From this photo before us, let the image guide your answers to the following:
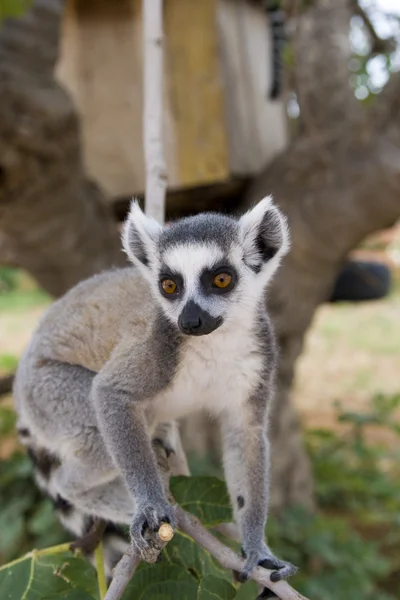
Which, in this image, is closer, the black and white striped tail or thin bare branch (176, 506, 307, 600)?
thin bare branch (176, 506, 307, 600)

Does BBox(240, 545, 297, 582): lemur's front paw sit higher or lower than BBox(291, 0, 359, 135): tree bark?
lower

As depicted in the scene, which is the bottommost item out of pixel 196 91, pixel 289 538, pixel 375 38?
pixel 289 538

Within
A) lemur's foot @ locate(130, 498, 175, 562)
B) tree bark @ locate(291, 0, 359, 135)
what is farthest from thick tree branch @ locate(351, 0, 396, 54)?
lemur's foot @ locate(130, 498, 175, 562)

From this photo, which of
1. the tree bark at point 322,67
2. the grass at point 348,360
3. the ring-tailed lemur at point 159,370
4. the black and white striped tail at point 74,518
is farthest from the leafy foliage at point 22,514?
the grass at point 348,360

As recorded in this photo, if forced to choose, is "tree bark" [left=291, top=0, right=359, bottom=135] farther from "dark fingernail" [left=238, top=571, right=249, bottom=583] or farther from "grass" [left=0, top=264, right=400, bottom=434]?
"grass" [left=0, top=264, right=400, bottom=434]

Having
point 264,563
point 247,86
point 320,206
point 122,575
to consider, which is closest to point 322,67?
point 247,86

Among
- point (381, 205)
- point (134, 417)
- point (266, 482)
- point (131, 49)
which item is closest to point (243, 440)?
point (266, 482)

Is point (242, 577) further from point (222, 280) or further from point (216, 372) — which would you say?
point (222, 280)

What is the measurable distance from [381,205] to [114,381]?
236 cm

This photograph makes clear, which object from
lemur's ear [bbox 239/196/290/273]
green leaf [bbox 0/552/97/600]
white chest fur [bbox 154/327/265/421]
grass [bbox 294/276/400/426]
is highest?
lemur's ear [bbox 239/196/290/273]

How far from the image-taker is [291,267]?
4.24 meters

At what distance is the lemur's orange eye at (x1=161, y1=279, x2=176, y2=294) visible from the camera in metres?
1.68

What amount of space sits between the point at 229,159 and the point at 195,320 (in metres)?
2.72

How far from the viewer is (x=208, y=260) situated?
1647 mm
